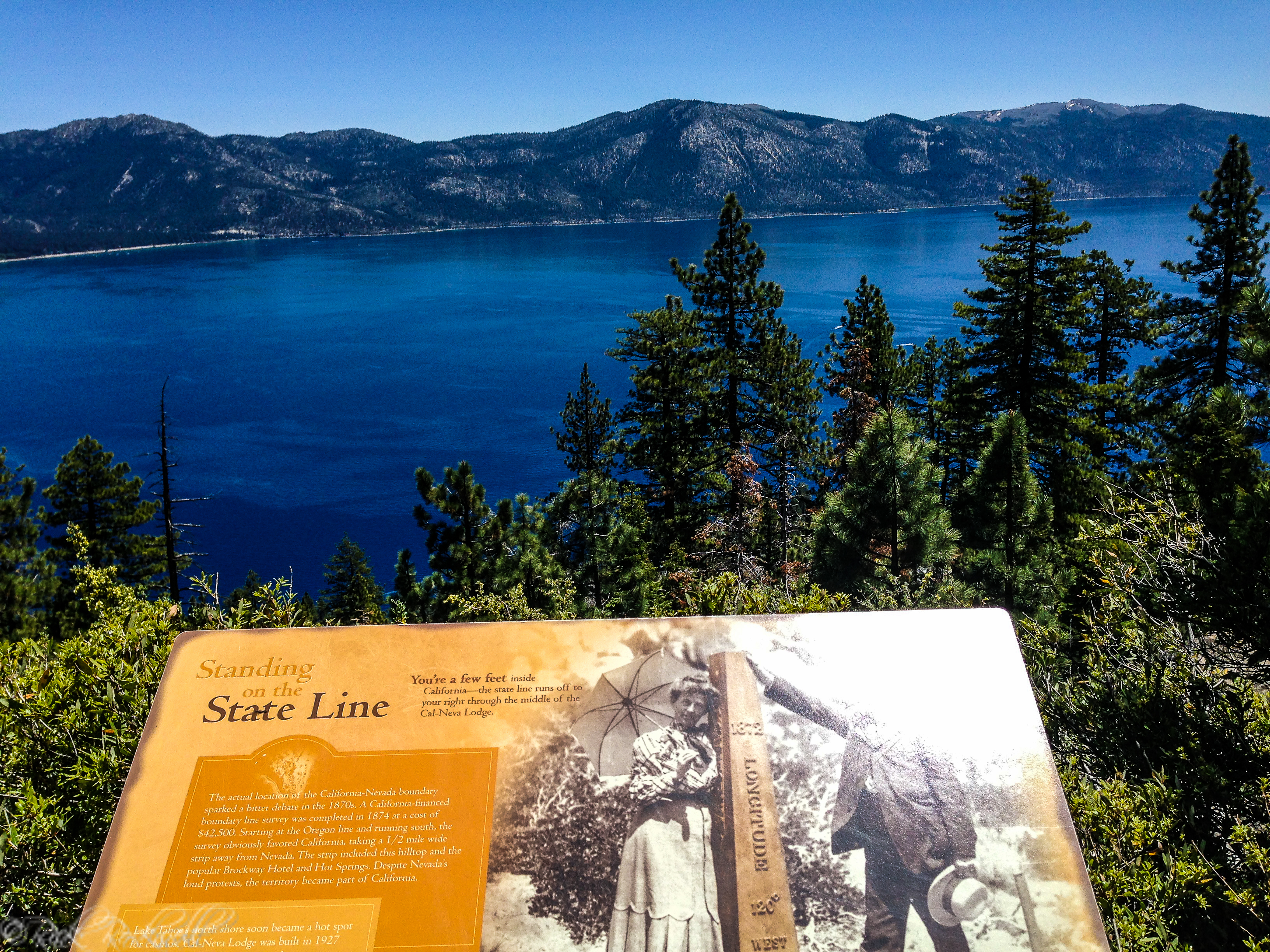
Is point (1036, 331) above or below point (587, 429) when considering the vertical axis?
above

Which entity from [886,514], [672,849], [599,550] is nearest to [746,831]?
[672,849]

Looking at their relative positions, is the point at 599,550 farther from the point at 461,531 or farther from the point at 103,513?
the point at 103,513

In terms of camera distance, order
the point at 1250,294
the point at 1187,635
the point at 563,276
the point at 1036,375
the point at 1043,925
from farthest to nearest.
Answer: the point at 563,276 → the point at 1036,375 → the point at 1250,294 → the point at 1187,635 → the point at 1043,925

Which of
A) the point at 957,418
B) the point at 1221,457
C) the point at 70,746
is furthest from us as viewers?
the point at 957,418

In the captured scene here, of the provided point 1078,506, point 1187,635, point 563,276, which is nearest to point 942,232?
point 563,276

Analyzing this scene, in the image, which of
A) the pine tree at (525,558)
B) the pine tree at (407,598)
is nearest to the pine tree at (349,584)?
the pine tree at (407,598)

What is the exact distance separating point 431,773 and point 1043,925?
2.98 m

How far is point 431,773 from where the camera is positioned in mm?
3867

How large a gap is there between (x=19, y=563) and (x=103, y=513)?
9.62 ft

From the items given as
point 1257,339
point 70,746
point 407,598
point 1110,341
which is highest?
point 1257,339

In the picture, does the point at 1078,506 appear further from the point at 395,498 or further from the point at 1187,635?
the point at 395,498

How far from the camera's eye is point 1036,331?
19109 millimetres

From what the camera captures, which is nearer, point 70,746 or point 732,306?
point 70,746

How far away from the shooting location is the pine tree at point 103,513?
21.1m
